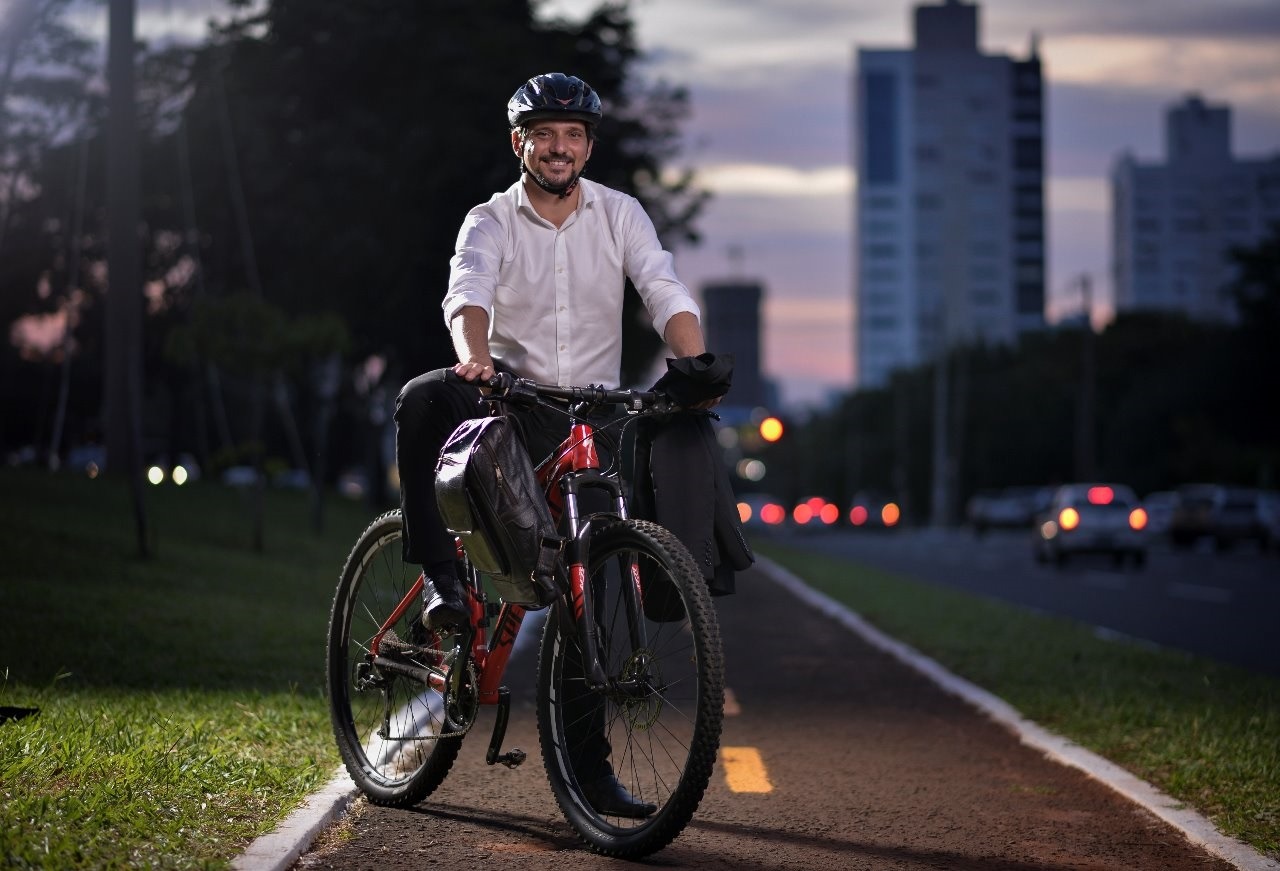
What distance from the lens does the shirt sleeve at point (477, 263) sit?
18.0 ft

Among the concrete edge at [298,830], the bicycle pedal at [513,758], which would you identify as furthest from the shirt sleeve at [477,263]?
the concrete edge at [298,830]

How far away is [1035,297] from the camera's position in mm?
192250

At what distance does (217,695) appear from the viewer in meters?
8.30

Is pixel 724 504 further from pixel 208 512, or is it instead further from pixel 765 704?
pixel 208 512

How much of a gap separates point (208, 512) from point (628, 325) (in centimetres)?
1113

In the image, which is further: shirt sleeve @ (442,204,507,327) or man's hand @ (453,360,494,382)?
shirt sleeve @ (442,204,507,327)

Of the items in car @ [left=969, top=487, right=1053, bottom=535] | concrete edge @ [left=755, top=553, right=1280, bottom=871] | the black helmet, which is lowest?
car @ [left=969, top=487, right=1053, bottom=535]

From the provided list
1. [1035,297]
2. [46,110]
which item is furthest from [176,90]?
[1035,297]

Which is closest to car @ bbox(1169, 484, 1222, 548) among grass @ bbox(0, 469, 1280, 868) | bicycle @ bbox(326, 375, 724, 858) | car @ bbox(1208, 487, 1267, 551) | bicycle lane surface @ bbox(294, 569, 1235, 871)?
car @ bbox(1208, 487, 1267, 551)

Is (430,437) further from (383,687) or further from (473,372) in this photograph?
(383,687)

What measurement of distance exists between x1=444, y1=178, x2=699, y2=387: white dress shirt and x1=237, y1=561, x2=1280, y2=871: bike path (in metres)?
1.47

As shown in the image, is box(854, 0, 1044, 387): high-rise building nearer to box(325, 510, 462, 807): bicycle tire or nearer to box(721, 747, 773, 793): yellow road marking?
box(721, 747, 773, 793): yellow road marking

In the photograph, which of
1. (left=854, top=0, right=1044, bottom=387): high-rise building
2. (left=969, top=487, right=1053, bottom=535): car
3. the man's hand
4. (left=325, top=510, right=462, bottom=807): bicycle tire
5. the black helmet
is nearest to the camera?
the man's hand

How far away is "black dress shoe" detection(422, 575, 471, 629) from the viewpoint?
18.5ft
